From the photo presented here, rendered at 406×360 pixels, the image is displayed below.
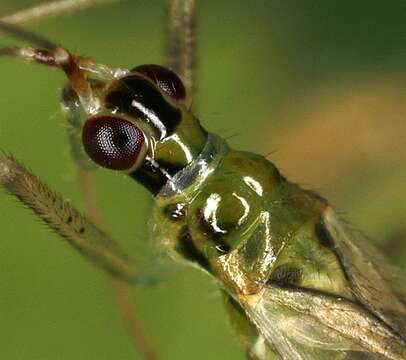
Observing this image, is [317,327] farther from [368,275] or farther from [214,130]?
[214,130]

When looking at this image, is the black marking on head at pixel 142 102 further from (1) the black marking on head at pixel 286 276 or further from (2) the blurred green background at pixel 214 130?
(1) the black marking on head at pixel 286 276

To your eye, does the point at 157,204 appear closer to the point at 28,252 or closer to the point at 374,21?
the point at 28,252

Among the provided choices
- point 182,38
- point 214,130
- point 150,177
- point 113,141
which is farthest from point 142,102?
point 214,130

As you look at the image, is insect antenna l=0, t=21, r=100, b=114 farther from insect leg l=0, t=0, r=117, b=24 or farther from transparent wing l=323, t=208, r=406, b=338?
transparent wing l=323, t=208, r=406, b=338

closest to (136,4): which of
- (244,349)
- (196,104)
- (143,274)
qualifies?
(196,104)

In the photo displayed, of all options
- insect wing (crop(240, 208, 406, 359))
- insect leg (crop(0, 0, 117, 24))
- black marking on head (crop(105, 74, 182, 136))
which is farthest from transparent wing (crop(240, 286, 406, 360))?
insect leg (crop(0, 0, 117, 24))

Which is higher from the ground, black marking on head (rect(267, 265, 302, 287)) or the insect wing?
black marking on head (rect(267, 265, 302, 287))
